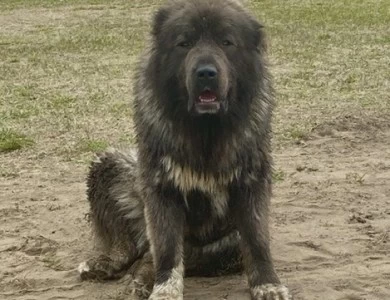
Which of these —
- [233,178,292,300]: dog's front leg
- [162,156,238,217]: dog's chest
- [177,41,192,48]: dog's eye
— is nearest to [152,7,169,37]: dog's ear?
[177,41,192,48]: dog's eye

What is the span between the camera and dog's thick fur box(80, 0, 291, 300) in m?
4.71

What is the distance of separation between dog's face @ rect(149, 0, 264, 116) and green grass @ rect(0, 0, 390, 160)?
2.87 feet

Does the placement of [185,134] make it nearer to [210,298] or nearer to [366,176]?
[210,298]

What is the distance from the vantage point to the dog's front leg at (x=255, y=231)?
4.91 metres

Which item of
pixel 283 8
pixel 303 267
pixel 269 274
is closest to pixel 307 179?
pixel 303 267

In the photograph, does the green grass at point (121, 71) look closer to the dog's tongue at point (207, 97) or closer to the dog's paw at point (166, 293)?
the dog's tongue at point (207, 97)

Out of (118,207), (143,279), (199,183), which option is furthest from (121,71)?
(199,183)

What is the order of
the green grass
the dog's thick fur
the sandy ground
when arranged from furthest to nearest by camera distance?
the green grass
the sandy ground
the dog's thick fur

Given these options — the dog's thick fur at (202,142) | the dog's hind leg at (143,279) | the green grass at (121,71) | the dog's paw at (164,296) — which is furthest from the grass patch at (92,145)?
the dog's paw at (164,296)

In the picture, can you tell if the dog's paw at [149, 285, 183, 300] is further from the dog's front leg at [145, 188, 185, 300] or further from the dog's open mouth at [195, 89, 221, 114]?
the dog's open mouth at [195, 89, 221, 114]

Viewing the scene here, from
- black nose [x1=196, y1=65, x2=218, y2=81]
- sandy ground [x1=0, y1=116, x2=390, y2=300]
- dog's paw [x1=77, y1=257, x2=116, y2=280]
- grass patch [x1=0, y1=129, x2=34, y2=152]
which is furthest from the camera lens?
grass patch [x1=0, y1=129, x2=34, y2=152]

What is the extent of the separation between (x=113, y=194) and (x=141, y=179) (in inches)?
20.8

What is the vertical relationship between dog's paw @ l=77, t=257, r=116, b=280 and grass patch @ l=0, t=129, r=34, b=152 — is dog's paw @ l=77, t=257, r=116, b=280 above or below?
above

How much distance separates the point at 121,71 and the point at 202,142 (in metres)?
9.58
